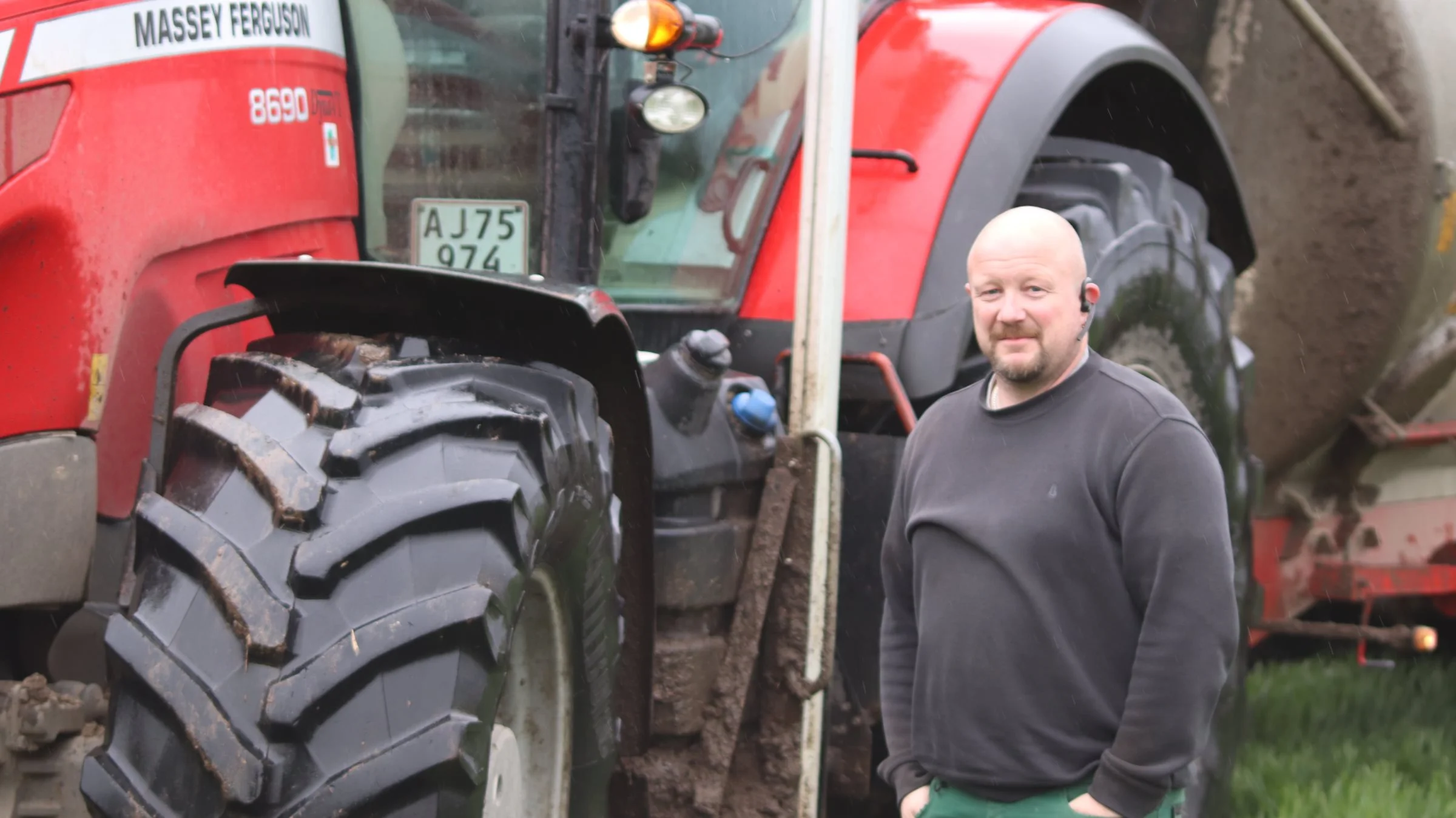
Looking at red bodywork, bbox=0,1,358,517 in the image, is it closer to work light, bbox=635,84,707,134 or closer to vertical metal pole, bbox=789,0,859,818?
work light, bbox=635,84,707,134

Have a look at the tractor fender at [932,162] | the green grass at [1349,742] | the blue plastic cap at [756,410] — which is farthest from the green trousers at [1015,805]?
the green grass at [1349,742]

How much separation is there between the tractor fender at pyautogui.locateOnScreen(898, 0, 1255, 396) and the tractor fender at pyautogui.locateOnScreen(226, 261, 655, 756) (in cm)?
65

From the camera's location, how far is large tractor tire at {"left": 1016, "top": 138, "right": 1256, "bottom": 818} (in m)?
3.03

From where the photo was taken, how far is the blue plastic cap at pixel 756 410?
2455 mm

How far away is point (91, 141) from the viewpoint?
2.06 metres

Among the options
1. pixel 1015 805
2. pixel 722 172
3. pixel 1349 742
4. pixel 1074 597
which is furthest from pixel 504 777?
pixel 1349 742

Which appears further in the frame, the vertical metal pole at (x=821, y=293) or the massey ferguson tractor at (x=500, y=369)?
the vertical metal pole at (x=821, y=293)

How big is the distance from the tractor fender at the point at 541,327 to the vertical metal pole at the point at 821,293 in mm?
322

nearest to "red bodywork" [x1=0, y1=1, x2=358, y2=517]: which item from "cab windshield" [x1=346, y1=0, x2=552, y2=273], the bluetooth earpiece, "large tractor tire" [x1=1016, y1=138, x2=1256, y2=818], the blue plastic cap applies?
"cab windshield" [x1=346, y1=0, x2=552, y2=273]

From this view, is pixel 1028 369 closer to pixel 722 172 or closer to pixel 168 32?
pixel 722 172

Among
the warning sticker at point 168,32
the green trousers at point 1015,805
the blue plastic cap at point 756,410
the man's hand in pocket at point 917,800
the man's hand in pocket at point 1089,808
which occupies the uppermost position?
the warning sticker at point 168,32

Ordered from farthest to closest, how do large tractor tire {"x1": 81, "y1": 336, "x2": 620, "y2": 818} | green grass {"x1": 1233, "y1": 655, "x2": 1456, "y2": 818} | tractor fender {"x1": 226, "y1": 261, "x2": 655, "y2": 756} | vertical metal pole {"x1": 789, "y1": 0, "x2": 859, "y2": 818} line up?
green grass {"x1": 1233, "y1": 655, "x2": 1456, "y2": 818} → vertical metal pole {"x1": 789, "y1": 0, "x2": 859, "y2": 818} → tractor fender {"x1": 226, "y1": 261, "x2": 655, "y2": 756} → large tractor tire {"x1": 81, "y1": 336, "x2": 620, "y2": 818}

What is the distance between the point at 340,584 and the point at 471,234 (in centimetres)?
105

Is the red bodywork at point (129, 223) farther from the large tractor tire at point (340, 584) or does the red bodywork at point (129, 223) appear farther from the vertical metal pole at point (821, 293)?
the vertical metal pole at point (821, 293)
